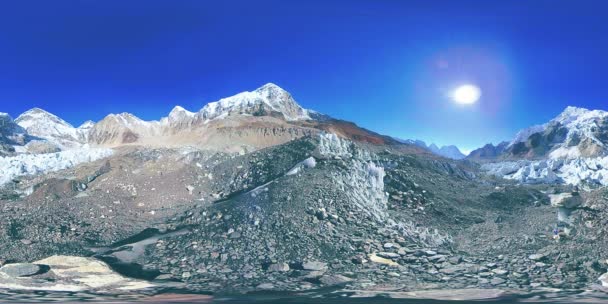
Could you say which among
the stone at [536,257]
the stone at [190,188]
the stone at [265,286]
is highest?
the stone at [190,188]

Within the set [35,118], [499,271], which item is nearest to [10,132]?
[35,118]

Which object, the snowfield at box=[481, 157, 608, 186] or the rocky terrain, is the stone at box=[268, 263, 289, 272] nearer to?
the rocky terrain

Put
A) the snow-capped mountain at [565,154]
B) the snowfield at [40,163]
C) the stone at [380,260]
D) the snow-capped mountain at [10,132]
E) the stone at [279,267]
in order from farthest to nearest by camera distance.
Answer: the snow-capped mountain at [10,132]
the snow-capped mountain at [565,154]
the snowfield at [40,163]
the stone at [380,260]
the stone at [279,267]

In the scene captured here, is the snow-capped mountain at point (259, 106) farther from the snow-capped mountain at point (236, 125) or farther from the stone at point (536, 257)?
the stone at point (536, 257)

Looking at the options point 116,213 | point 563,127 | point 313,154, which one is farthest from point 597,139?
A: point 116,213

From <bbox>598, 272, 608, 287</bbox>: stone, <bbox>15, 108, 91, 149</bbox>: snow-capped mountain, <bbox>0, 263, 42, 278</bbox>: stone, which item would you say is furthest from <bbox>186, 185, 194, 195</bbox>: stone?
<bbox>15, 108, 91, 149</bbox>: snow-capped mountain

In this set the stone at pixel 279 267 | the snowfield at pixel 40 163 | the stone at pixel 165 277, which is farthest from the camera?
the snowfield at pixel 40 163

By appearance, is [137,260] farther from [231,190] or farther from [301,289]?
[231,190]

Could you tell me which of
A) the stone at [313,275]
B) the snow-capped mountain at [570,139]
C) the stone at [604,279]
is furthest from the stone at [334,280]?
the snow-capped mountain at [570,139]
